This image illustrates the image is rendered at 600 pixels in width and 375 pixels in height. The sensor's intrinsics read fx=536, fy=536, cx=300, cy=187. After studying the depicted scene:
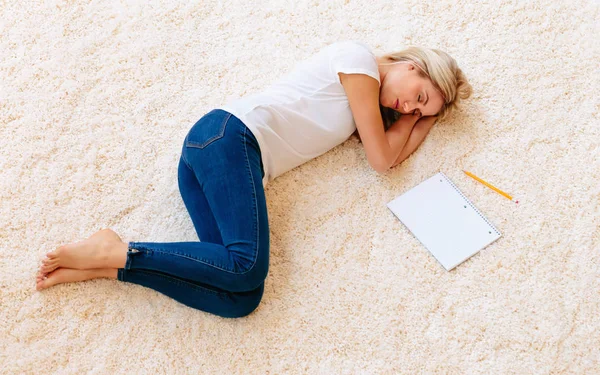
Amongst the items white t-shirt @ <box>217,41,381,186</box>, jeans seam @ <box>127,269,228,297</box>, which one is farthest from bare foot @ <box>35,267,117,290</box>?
white t-shirt @ <box>217,41,381,186</box>

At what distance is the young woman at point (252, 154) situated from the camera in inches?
48.8

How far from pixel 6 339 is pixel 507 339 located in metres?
1.22

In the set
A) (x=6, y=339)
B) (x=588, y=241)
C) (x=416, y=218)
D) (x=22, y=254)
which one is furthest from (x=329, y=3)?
(x=6, y=339)

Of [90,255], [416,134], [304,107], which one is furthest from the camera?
[416,134]

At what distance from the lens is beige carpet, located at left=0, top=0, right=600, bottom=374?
1313 mm

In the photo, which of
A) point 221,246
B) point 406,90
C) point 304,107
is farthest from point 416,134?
point 221,246

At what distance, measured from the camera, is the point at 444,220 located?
1436 mm

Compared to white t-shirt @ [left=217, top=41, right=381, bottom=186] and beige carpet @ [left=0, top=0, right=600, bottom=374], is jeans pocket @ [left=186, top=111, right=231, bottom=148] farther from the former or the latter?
beige carpet @ [left=0, top=0, right=600, bottom=374]

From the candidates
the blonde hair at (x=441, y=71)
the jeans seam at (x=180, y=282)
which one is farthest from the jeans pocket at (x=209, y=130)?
the blonde hair at (x=441, y=71)

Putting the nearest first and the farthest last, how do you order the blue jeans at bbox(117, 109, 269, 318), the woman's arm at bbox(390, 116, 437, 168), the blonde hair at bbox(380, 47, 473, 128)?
the blue jeans at bbox(117, 109, 269, 318) → the blonde hair at bbox(380, 47, 473, 128) → the woman's arm at bbox(390, 116, 437, 168)

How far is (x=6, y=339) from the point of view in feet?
4.17

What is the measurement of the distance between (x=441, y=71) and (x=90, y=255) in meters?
0.96

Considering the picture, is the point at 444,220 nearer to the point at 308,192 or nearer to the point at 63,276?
the point at 308,192

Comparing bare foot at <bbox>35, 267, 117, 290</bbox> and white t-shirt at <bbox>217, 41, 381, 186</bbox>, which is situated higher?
white t-shirt at <bbox>217, 41, 381, 186</bbox>
